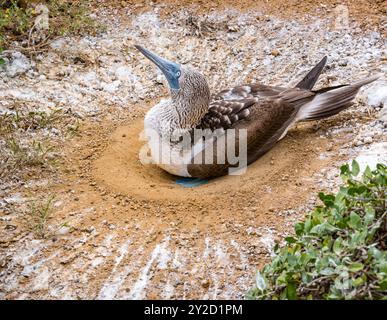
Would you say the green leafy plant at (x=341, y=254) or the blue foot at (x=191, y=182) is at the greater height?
the green leafy plant at (x=341, y=254)

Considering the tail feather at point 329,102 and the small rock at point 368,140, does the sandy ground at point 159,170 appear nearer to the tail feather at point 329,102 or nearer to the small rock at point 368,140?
the small rock at point 368,140

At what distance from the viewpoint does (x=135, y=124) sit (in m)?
7.16

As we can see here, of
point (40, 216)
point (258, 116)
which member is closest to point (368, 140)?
point (258, 116)

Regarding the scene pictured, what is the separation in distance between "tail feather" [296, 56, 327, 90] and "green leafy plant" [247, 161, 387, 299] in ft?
9.32

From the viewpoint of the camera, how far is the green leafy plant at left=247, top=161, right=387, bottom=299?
3396 mm

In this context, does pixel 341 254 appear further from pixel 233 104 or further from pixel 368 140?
pixel 233 104

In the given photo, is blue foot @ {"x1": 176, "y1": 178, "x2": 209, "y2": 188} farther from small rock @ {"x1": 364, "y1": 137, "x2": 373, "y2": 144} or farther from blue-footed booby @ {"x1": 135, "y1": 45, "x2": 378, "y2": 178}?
small rock @ {"x1": 364, "y1": 137, "x2": 373, "y2": 144}

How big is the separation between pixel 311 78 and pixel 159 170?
201 centimetres

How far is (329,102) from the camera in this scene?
21.1 feet

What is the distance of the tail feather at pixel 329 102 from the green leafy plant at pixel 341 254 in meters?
2.43

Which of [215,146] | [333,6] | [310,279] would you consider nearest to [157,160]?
[215,146]

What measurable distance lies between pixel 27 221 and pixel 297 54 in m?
4.12

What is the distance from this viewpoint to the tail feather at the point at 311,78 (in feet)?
22.2

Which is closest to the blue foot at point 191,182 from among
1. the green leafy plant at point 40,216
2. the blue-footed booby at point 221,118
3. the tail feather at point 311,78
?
the blue-footed booby at point 221,118
